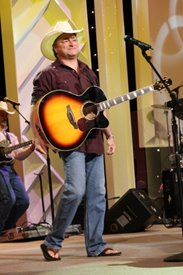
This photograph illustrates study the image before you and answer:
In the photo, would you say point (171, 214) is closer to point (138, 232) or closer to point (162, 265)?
point (138, 232)

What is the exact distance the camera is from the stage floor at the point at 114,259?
2.97 meters

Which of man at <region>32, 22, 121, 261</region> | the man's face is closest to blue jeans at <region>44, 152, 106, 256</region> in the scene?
man at <region>32, 22, 121, 261</region>

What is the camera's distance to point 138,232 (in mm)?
5637

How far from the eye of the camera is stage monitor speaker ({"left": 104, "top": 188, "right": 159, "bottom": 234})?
548 cm

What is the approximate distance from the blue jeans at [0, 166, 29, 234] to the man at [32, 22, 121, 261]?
1928 mm

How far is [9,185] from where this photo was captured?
5633 mm

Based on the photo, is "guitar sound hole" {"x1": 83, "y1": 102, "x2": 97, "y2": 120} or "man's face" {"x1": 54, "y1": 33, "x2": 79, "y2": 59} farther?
"man's face" {"x1": 54, "y1": 33, "x2": 79, "y2": 59}

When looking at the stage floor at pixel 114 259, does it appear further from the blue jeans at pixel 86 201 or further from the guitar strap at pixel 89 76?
the guitar strap at pixel 89 76

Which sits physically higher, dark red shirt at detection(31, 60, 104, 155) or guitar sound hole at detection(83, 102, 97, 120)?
dark red shirt at detection(31, 60, 104, 155)

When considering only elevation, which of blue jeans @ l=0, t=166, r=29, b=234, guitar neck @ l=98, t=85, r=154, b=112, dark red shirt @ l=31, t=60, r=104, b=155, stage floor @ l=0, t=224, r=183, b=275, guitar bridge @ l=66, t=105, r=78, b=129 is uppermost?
dark red shirt @ l=31, t=60, r=104, b=155

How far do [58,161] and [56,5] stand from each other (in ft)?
6.39

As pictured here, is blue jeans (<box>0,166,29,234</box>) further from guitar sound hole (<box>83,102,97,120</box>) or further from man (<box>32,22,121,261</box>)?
guitar sound hole (<box>83,102,97,120</box>)

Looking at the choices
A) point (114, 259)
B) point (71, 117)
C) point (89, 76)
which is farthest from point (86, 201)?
point (89, 76)

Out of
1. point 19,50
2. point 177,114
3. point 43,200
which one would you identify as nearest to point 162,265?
point 177,114
